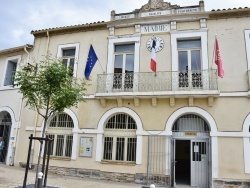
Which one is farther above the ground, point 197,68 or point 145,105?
point 197,68

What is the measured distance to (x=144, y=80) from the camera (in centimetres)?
1071

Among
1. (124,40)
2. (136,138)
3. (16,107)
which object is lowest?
(136,138)

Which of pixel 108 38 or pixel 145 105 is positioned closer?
pixel 145 105

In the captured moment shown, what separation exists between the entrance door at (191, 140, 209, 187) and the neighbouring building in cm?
4

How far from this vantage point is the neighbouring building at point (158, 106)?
31.7 feet

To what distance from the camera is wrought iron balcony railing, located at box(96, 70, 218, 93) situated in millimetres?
10031

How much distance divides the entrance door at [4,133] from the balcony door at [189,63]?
989cm

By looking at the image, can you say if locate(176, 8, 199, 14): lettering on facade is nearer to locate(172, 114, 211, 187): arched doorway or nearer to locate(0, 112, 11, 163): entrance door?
locate(172, 114, 211, 187): arched doorway

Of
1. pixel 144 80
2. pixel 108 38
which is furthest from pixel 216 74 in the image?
pixel 108 38

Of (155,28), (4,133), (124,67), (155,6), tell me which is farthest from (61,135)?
(155,6)

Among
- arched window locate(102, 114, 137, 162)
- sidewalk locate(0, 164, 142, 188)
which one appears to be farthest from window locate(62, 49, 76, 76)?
sidewalk locate(0, 164, 142, 188)

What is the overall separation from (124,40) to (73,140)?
540cm

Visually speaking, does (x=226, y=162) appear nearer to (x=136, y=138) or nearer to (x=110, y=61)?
(x=136, y=138)

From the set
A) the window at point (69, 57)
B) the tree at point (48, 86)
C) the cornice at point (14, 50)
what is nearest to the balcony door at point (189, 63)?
the tree at point (48, 86)
